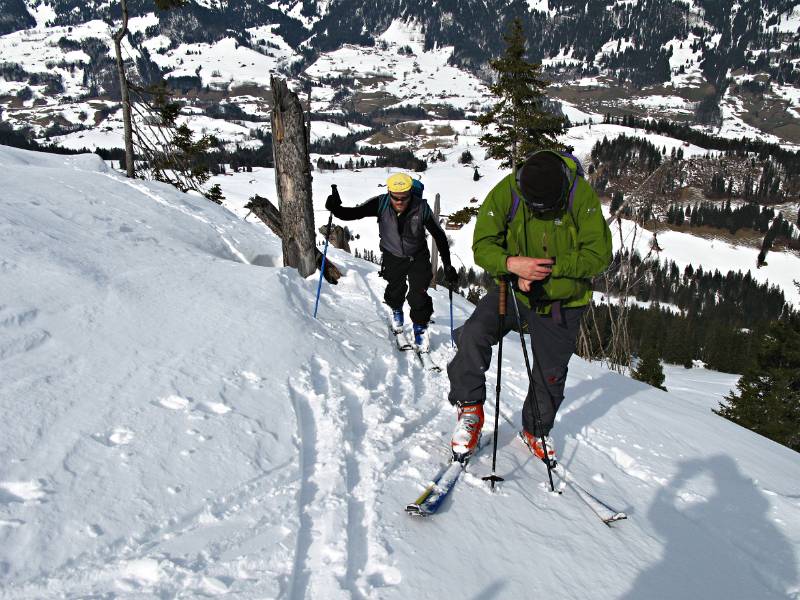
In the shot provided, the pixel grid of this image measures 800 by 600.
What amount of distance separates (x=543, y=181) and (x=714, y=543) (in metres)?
2.73

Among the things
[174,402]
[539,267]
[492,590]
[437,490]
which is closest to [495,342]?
[539,267]

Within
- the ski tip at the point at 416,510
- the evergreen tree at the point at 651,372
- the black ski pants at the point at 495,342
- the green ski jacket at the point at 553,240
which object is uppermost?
the green ski jacket at the point at 553,240

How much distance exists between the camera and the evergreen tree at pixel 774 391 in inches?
1051

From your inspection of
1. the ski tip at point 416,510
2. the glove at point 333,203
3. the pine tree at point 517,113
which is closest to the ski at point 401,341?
the glove at point 333,203

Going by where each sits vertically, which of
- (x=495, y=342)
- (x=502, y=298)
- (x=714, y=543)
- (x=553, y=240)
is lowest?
(x=714, y=543)

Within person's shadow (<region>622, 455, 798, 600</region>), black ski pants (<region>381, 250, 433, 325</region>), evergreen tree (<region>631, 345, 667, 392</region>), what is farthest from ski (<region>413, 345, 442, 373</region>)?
evergreen tree (<region>631, 345, 667, 392</region>)

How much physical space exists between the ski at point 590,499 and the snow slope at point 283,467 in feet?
0.26

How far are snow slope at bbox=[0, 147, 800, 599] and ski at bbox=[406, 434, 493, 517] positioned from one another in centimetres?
7

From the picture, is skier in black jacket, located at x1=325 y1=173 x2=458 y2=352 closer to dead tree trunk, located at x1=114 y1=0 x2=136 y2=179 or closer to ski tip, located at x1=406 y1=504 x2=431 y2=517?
ski tip, located at x1=406 y1=504 x2=431 y2=517

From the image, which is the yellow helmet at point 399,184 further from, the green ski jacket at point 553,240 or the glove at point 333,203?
the green ski jacket at point 553,240

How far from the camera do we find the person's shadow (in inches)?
112

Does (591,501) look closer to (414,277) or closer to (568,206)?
(568,206)

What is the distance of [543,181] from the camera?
10.4 feet

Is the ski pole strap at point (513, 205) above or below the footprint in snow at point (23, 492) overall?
above
